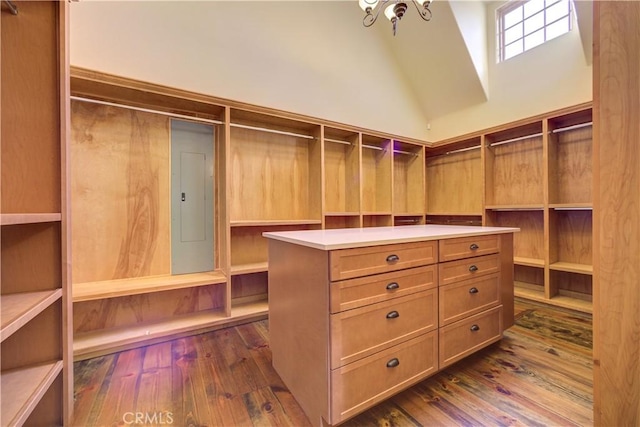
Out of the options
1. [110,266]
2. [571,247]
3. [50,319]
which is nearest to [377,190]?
[571,247]

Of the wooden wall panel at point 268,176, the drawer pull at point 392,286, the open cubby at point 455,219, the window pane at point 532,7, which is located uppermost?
the window pane at point 532,7

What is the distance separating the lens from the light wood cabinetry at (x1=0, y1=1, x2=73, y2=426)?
3.50ft

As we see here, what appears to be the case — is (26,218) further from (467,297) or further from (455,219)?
(455,219)

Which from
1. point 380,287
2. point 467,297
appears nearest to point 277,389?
point 380,287

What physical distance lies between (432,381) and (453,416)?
0.87 feet

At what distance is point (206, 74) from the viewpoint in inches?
96.9

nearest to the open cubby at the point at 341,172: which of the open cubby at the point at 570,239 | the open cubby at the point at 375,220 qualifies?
the open cubby at the point at 375,220

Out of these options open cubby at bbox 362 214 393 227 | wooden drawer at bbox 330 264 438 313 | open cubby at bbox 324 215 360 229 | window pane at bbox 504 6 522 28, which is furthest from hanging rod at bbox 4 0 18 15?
window pane at bbox 504 6 522 28

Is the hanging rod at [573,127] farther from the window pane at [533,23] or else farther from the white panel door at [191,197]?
the white panel door at [191,197]

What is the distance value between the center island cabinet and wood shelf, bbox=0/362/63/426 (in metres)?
0.97

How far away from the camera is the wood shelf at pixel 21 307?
766mm

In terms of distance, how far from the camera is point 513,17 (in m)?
3.37

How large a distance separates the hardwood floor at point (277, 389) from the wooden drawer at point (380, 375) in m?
0.15

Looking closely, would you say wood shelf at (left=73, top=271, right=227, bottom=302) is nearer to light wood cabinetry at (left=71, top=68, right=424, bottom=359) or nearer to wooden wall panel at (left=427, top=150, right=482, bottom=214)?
light wood cabinetry at (left=71, top=68, right=424, bottom=359)
